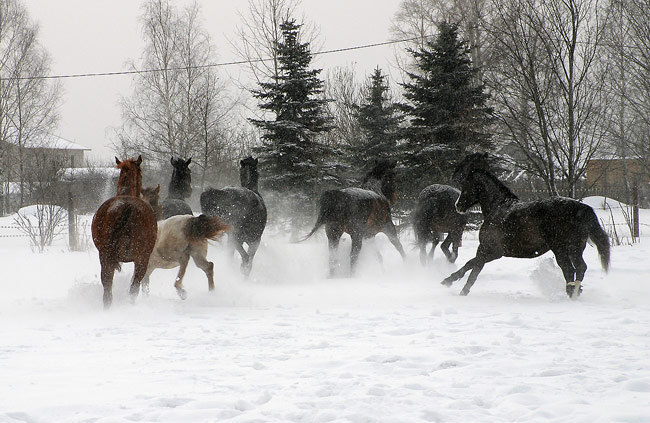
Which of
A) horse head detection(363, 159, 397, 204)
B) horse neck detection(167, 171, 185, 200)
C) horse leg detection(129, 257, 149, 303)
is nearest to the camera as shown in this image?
horse leg detection(129, 257, 149, 303)

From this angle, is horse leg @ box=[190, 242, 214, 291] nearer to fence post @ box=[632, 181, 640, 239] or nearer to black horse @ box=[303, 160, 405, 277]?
black horse @ box=[303, 160, 405, 277]

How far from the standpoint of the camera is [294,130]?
63.0 ft

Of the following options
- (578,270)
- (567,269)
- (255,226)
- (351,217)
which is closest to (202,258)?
(255,226)

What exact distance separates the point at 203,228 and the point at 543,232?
12.9 feet

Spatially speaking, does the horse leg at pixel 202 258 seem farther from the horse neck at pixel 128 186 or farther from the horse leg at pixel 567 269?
the horse leg at pixel 567 269

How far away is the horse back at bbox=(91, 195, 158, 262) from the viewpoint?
19.7 feet

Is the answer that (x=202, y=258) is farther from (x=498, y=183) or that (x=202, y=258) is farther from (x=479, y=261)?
(x=498, y=183)

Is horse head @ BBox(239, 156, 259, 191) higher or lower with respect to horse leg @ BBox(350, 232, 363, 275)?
higher

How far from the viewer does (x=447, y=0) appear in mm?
27766

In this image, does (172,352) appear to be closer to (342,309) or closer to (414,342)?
(414,342)

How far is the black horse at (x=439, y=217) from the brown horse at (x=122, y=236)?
5375mm

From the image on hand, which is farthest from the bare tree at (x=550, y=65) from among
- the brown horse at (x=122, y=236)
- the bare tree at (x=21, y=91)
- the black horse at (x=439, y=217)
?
the bare tree at (x=21, y=91)

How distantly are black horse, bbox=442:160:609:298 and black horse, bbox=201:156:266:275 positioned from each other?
361 cm

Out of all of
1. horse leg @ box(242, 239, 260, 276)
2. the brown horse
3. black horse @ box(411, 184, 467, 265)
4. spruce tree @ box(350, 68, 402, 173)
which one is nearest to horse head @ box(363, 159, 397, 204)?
black horse @ box(411, 184, 467, 265)
